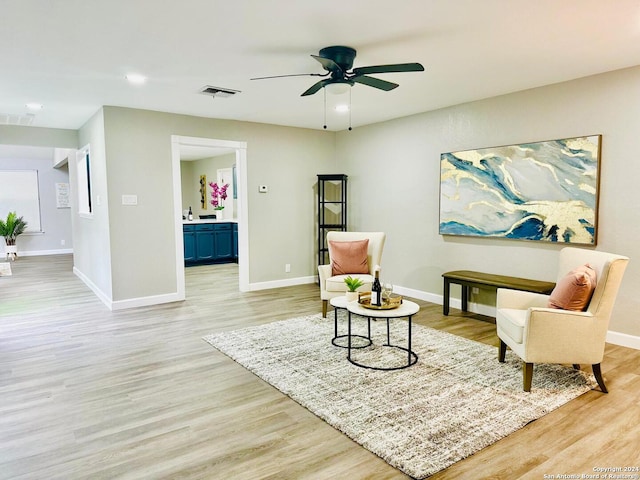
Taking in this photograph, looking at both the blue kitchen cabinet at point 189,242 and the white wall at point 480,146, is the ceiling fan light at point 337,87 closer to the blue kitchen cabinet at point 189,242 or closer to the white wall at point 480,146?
the white wall at point 480,146

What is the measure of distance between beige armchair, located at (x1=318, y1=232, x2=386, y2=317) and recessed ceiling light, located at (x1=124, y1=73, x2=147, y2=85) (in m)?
2.60

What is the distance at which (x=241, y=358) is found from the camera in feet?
11.6

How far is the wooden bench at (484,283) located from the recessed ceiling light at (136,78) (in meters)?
3.70

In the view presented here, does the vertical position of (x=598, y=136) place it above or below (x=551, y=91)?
below

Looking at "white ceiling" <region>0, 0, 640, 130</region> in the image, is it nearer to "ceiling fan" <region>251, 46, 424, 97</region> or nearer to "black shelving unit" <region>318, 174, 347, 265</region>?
"ceiling fan" <region>251, 46, 424, 97</region>

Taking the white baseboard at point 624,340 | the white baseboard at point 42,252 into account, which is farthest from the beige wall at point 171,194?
the white baseboard at point 42,252

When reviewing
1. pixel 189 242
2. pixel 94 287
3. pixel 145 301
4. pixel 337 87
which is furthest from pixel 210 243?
pixel 337 87

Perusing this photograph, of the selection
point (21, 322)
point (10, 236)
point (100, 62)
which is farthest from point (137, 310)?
point (10, 236)

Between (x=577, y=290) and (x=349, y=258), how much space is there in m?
2.53

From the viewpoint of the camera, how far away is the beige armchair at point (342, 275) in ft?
15.2

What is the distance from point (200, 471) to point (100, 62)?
10.2 feet

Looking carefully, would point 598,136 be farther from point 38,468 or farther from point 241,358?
point 38,468

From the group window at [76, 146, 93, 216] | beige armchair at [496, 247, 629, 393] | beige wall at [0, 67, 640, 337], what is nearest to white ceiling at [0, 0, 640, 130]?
beige wall at [0, 67, 640, 337]

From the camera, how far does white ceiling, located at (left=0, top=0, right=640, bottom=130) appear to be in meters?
2.51
